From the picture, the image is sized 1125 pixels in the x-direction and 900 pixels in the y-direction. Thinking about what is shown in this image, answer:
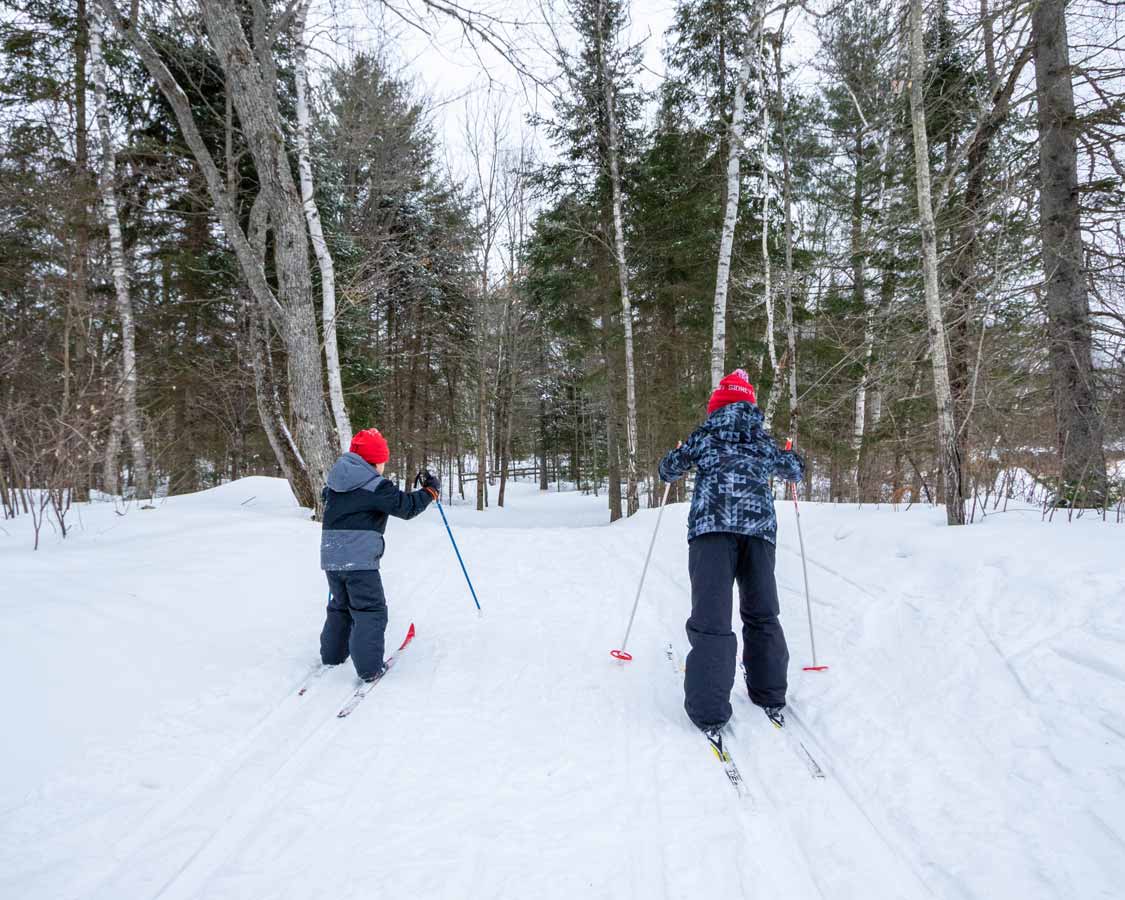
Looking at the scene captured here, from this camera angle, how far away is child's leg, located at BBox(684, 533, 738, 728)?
277 centimetres

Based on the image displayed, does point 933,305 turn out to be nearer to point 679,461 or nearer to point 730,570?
point 679,461

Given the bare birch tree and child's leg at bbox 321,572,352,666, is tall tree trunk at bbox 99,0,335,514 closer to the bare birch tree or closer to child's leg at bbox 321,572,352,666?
child's leg at bbox 321,572,352,666

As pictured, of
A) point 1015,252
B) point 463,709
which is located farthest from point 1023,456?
point 463,709

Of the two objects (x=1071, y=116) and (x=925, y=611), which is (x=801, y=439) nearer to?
(x=1071, y=116)

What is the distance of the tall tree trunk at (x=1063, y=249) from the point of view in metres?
5.79

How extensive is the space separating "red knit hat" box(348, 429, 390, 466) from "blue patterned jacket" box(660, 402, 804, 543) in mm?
2044

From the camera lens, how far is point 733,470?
303 centimetres

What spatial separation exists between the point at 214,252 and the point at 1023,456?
646 inches

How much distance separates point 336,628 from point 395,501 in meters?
1.03

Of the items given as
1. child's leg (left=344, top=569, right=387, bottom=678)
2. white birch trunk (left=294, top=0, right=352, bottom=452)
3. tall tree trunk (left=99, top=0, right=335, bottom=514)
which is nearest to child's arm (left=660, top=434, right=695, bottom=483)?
child's leg (left=344, top=569, right=387, bottom=678)

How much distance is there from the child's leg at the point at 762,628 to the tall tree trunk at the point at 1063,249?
5.08 m

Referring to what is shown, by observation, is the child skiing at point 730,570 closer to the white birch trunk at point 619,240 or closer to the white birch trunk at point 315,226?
the white birch trunk at point 315,226

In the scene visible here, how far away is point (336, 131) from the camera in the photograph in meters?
11.0

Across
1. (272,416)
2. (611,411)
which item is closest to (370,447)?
(272,416)
